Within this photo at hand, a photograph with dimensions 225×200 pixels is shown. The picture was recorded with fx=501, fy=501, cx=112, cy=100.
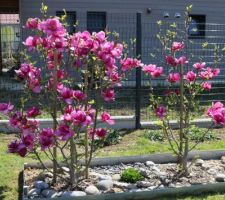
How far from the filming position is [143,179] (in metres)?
5.62

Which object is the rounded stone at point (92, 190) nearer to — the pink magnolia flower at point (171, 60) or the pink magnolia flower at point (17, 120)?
the pink magnolia flower at point (17, 120)

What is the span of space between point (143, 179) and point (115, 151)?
5.58 ft

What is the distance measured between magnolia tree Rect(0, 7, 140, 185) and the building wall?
8.16 meters

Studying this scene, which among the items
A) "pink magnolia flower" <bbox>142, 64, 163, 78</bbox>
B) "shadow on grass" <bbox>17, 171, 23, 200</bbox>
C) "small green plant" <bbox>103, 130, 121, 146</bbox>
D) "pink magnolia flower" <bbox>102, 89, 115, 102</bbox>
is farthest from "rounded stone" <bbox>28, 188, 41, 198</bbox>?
"small green plant" <bbox>103, 130, 121, 146</bbox>

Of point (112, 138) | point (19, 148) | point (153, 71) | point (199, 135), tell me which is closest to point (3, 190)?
point (19, 148)

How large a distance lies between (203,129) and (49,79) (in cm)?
411

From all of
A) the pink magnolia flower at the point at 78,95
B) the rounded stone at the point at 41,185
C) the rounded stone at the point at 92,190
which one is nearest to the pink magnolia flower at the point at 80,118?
the pink magnolia flower at the point at 78,95

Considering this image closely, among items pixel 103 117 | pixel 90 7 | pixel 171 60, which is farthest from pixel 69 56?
pixel 90 7

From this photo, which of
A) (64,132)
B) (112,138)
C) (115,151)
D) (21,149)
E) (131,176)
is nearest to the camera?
(64,132)

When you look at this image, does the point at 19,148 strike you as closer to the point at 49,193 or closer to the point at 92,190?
the point at 49,193

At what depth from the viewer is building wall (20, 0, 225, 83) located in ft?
46.6

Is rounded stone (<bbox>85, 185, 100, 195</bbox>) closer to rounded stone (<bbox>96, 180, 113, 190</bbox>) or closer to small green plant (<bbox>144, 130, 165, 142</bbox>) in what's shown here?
rounded stone (<bbox>96, 180, 113, 190</bbox>)

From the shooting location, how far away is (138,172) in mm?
5668

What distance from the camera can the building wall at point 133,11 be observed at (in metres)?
14.2
